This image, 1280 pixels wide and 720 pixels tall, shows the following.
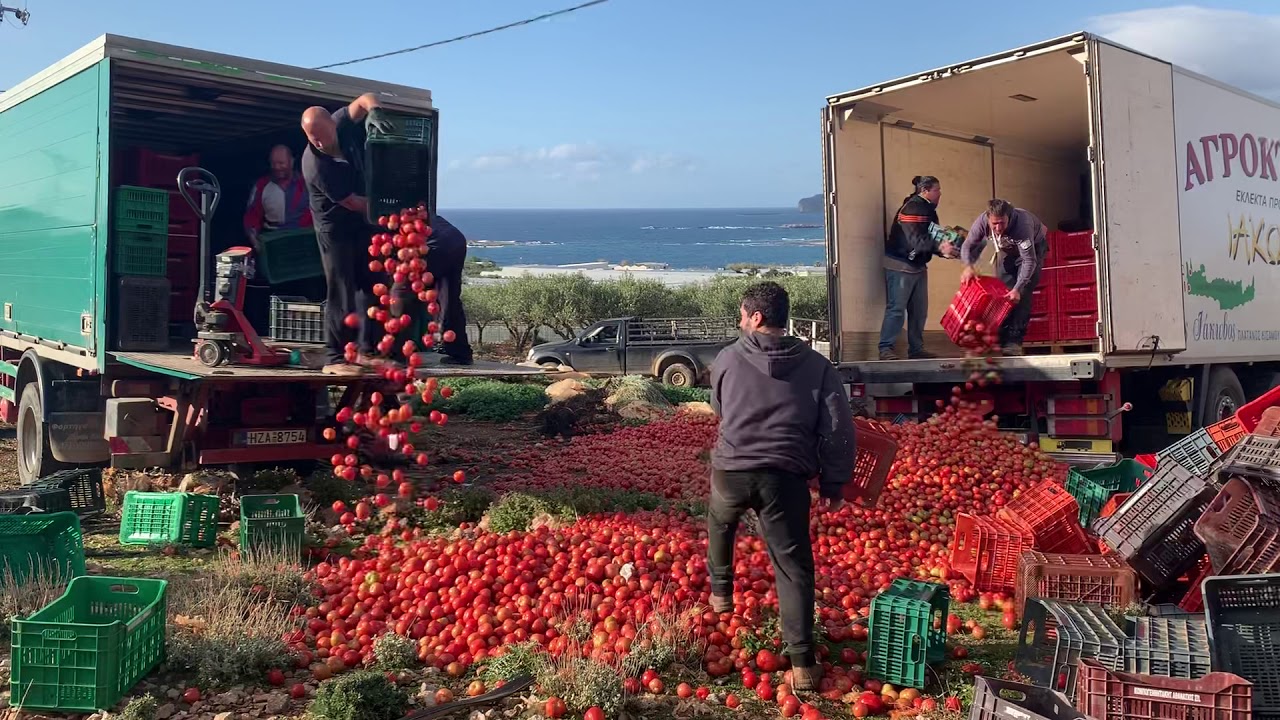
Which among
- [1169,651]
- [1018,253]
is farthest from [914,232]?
[1169,651]

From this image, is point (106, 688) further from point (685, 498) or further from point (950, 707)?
point (685, 498)

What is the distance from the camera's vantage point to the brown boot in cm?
460

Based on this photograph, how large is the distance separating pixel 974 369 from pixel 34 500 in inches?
314

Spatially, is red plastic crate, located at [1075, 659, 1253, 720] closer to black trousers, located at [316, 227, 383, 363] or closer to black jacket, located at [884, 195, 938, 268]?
black trousers, located at [316, 227, 383, 363]


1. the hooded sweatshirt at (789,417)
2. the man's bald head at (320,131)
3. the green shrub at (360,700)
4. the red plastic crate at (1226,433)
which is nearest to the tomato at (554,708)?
the green shrub at (360,700)

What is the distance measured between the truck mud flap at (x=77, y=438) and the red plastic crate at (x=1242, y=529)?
891cm

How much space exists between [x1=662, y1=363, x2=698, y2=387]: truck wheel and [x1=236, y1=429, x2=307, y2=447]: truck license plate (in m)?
12.1

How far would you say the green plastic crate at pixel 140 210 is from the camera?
823cm

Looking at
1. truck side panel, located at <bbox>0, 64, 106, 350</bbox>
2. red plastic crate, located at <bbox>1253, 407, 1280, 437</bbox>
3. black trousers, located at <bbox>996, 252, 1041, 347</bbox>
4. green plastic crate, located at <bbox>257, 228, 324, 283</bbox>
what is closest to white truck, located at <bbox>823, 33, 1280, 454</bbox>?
black trousers, located at <bbox>996, 252, 1041, 347</bbox>

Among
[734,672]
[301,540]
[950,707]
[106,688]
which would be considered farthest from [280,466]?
[950,707]

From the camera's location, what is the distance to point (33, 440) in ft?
32.5

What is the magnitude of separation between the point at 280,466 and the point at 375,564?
367cm

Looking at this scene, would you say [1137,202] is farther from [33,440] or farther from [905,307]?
[33,440]

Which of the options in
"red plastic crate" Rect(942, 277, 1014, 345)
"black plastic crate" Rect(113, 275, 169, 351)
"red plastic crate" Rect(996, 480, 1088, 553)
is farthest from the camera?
"red plastic crate" Rect(942, 277, 1014, 345)
